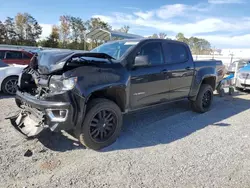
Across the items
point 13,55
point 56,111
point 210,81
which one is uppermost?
point 13,55

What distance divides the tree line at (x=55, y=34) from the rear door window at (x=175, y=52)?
83.7 ft

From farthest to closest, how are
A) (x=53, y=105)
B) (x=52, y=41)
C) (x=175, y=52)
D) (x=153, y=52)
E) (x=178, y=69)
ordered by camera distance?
1. (x=52, y=41)
2. (x=175, y=52)
3. (x=178, y=69)
4. (x=153, y=52)
5. (x=53, y=105)

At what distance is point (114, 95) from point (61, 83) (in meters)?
1.05

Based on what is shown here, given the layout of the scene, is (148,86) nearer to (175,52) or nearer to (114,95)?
(114,95)

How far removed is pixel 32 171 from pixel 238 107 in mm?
6358

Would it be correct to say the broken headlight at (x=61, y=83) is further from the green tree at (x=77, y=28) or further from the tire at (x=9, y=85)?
the green tree at (x=77, y=28)

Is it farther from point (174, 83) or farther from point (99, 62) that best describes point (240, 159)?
point (99, 62)

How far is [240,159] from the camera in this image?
3623mm

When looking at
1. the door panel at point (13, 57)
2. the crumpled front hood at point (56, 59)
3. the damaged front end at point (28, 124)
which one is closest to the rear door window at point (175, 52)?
the crumpled front hood at point (56, 59)

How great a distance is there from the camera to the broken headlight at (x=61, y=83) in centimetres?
332

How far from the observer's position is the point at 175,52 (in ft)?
17.4

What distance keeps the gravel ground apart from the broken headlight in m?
1.06

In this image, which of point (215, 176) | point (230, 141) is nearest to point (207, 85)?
point (230, 141)

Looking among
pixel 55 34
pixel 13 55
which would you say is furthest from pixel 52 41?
pixel 13 55
